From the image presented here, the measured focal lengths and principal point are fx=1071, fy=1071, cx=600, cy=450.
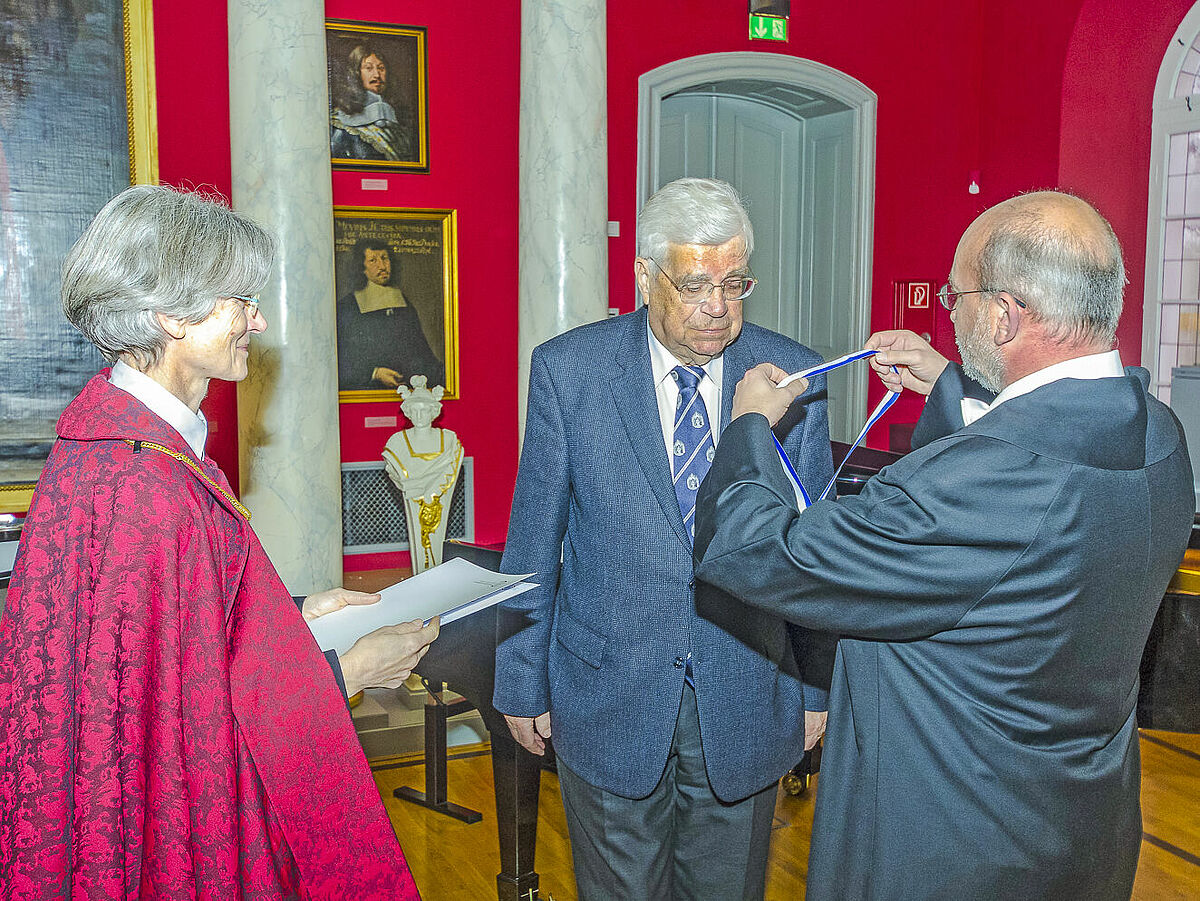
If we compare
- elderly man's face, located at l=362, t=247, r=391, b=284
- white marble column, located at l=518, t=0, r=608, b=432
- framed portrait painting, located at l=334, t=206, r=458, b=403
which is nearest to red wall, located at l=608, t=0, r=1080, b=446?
framed portrait painting, located at l=334, t=206, r=458, b=403

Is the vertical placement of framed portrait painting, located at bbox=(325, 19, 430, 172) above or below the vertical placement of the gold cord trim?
above

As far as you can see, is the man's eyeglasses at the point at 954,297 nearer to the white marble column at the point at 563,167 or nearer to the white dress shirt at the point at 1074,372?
the white dress shirt at the point at 1074,372

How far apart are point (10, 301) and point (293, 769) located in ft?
16.2

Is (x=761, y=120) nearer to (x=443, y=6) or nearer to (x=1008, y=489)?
(x=443, y=6)

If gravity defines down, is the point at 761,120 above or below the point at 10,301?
above

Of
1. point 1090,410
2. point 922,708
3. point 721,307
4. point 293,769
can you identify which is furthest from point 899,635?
point 293,769

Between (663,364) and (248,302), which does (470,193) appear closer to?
(663,364)

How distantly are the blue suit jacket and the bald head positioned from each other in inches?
24.7

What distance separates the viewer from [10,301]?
18.4 ft

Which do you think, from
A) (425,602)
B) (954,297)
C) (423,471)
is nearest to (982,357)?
(954,297)

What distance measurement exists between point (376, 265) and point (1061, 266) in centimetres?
564

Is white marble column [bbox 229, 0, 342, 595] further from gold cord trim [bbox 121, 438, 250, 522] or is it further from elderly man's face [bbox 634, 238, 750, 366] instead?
gold cord trim [bbox 121, 438, 250, 522]

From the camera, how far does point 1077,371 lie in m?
1.57

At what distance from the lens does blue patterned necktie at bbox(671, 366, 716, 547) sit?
2111 mm
